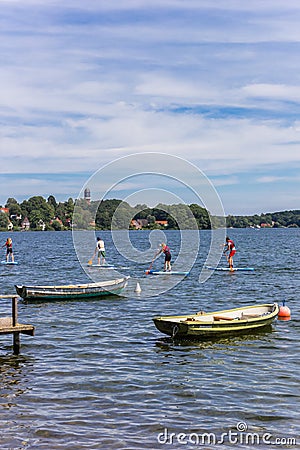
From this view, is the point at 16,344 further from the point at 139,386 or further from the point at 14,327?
the point at 139,386

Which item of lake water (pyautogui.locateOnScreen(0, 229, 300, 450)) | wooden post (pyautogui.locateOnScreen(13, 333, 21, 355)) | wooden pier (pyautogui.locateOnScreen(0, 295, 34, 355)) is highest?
wooden pier (pyautogui.locateOnScreen(0, 295, 34, 355))

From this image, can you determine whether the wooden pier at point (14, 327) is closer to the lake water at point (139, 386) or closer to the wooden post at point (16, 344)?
the wooden post at point (16, 344)

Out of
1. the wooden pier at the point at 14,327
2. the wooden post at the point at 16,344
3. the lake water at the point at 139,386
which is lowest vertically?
the lake water at the point at 139,386

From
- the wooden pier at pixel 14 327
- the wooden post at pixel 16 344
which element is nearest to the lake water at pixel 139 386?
the wooden post at pixel 16 344

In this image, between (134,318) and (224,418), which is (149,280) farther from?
(224,418)

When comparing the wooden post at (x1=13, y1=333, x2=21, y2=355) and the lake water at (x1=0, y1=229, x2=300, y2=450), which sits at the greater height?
the wooden post at (x1=13, y1=333, x2=21, y2=355)

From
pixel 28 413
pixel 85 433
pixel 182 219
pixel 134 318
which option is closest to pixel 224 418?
pixel 85 433

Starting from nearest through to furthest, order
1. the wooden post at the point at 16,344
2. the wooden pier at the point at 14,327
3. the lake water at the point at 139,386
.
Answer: the lake water at the point at 139,386 → the wooden pier at the point at 14,327 → the wooden post at the point at 16,344

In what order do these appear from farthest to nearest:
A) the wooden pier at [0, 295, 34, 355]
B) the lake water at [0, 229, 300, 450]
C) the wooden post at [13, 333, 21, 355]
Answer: the wooden post at [13, 333, 21, 355] → the wooden pier at [0, 295, 34, 355] → the lake water at [0, 229, 300, 450]

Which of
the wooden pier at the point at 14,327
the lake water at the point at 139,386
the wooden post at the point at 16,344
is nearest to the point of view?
the lake water at the point at 139,386

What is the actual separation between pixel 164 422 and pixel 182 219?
66.9ft

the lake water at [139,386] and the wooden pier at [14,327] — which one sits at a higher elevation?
the wooden pier at [14,327]

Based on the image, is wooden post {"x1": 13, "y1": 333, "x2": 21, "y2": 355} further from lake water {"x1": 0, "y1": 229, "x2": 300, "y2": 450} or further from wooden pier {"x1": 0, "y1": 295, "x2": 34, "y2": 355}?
lake water {"x1": 0, "y1": 229, "x2": 300, "y2": 450}

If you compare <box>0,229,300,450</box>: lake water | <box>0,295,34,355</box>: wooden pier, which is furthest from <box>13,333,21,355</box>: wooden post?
<box>0,229,300,450</box>: lake water
